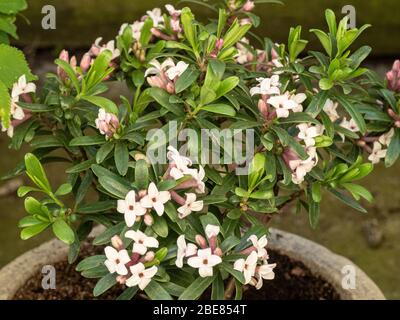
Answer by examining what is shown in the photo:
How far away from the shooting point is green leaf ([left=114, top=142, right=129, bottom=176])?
1.09m

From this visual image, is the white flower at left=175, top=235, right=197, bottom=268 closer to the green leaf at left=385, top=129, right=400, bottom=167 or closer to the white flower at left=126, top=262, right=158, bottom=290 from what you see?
the white flower at left=126, top=262, right=158, bottom=290

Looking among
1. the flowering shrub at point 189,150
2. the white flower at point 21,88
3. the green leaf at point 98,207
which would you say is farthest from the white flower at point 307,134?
the white flower at point 21,88

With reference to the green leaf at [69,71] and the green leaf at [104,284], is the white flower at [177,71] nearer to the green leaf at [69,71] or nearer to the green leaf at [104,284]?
the green leaf at [69,71]

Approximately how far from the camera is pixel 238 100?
117 centimetres

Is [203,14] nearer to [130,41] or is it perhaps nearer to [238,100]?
[130,41]

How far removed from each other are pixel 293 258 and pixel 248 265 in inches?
22.6

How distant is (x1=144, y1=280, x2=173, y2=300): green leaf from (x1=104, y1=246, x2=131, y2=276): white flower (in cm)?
6

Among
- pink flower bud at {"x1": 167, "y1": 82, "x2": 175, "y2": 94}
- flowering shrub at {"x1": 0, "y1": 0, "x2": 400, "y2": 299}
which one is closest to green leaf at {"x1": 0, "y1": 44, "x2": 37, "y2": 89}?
flowering shrub at {"x1": 0, "y1": 0, "x2": 400, "y2": 299}

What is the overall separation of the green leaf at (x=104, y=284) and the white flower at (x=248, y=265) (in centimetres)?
18

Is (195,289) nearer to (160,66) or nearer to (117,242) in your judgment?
(117,242)

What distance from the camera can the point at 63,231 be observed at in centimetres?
109

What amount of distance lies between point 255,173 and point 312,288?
535mm

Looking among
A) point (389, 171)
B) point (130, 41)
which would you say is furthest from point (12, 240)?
point (389, 171)

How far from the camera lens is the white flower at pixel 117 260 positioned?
1.03 metres
